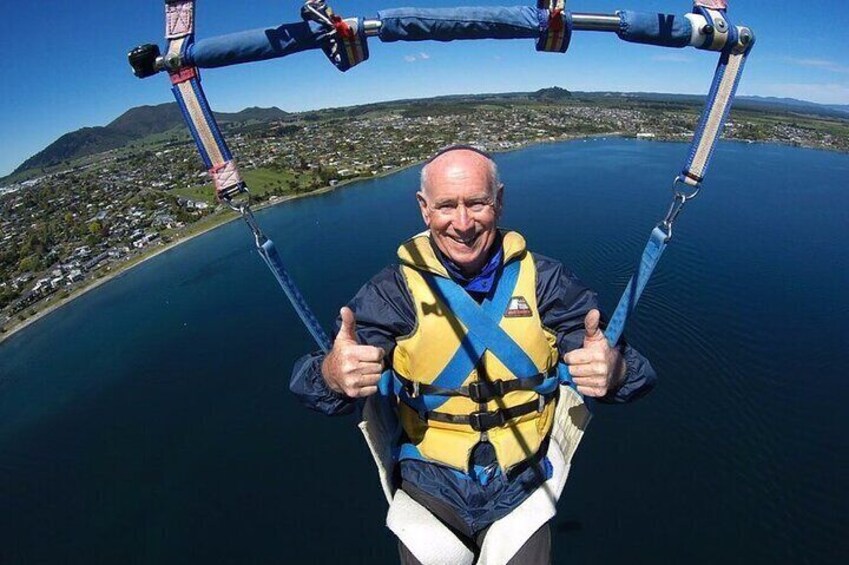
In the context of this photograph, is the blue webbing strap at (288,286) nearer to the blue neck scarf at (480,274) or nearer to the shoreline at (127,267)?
the blue neck scarf at (480,274)

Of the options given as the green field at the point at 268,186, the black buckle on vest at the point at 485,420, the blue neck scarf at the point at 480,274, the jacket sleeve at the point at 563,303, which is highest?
the blue neck scarf at the point at 480,274

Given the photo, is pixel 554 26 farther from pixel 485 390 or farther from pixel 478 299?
pixel 485 390

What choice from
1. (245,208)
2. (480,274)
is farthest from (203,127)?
(480,274)

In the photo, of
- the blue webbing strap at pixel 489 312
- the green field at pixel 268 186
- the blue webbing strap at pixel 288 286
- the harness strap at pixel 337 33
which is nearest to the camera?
the harness strap at pixel 337 33

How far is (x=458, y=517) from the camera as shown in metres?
2.39

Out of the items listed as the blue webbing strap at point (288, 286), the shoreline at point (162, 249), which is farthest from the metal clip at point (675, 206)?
the shoreline at point (162, 249)

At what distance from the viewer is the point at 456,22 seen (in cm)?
170

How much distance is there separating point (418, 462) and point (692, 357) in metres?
21.5

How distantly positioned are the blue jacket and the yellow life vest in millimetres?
66

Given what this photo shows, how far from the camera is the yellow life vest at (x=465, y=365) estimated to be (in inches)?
85.8

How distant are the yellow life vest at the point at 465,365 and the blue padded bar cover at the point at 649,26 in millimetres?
998

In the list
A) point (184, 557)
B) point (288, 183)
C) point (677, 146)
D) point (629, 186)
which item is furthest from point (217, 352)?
point (677, 146)

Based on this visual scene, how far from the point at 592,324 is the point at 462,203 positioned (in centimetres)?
80

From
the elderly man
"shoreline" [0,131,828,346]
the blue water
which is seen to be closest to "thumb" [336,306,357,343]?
the elderly man
